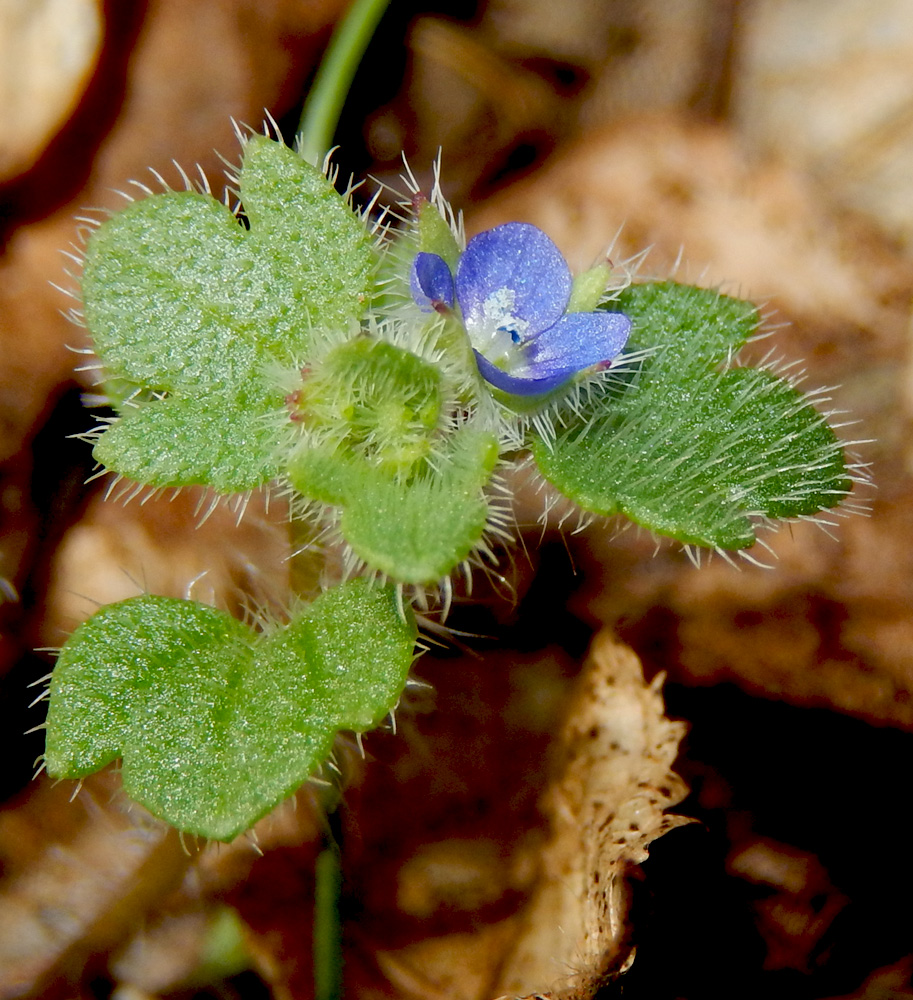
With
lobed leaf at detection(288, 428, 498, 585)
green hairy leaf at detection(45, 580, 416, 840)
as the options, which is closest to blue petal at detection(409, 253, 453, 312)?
lobed leaf at detection(288, 428, 498, 585)

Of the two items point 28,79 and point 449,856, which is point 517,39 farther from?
point 449,856

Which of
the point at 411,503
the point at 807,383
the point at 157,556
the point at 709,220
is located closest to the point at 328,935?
the point at 157,556

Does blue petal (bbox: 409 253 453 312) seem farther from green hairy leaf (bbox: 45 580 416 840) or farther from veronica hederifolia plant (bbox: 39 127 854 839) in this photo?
green hairy leaf (bbox: 45 580 416 840)

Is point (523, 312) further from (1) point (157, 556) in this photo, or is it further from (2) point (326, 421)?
(1) point (157, 556)

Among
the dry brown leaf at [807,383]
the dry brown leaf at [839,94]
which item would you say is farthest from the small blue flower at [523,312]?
the dry brown leaf at [839,94]

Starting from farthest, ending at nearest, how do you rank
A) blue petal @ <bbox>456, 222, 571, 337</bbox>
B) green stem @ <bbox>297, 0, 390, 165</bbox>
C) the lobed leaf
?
green stem @ <bbox>297, 0, 390, 165</bbox> < blue petal @ <bbox>456, 222, 571, 337</bbox> < the lobed leaf

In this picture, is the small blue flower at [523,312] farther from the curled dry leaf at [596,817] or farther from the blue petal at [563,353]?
the curled dry leaf at [596,817]

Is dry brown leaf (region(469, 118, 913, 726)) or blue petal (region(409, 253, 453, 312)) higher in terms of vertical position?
blue petal (region(409, 253, 453, 312))
